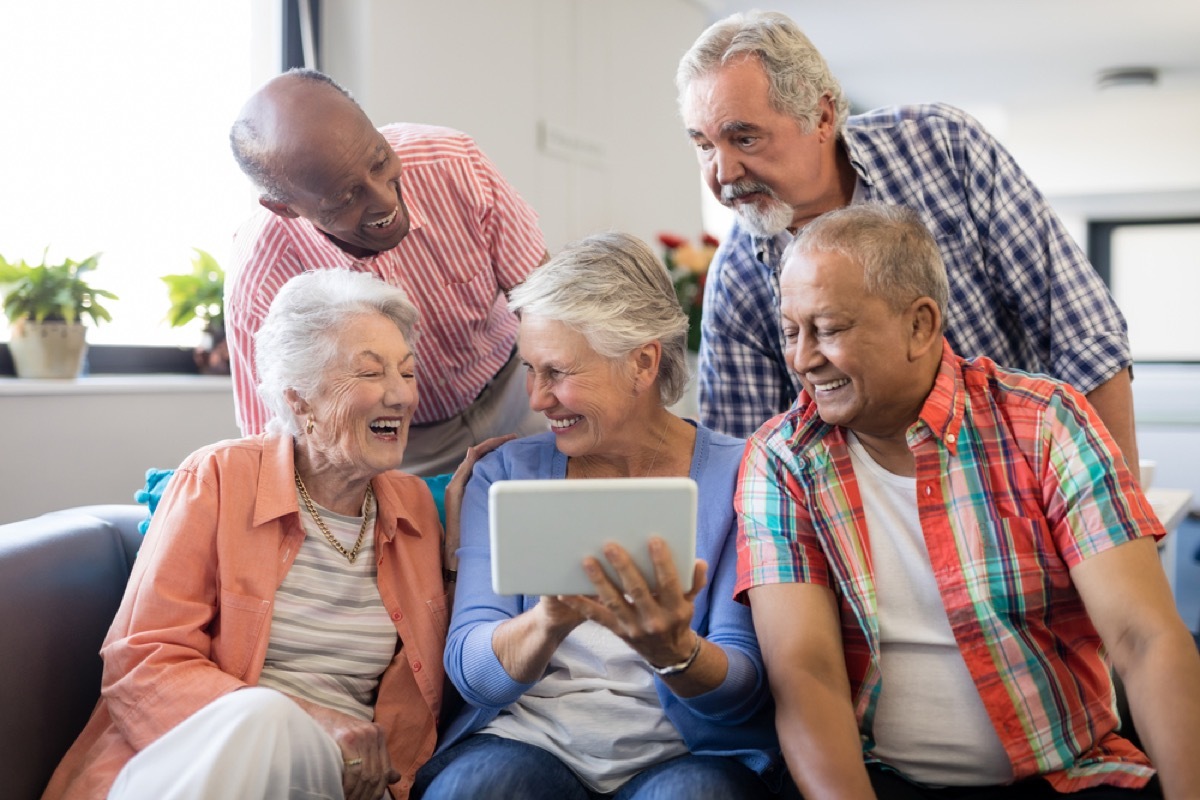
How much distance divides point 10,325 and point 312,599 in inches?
58.4

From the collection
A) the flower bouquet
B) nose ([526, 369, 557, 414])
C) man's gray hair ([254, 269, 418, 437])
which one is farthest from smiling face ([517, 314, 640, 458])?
the flower bouquet

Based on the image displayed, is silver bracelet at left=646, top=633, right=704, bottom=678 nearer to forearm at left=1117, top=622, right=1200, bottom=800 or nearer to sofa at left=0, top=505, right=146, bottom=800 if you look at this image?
forearm at left=1117, top=622, right=1200, bottom=800

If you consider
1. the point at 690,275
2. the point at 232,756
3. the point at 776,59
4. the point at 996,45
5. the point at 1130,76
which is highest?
the point at 996,45

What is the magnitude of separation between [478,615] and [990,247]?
116 centimetres

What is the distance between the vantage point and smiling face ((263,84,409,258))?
6.05 ft

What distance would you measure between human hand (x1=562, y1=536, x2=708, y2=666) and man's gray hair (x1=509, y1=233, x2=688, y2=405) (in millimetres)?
555

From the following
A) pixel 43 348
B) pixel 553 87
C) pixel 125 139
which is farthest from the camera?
pixel 553 87

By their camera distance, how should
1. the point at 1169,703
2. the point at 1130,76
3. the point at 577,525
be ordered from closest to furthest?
1. the point at 577,525
2. the point at 1169,703
3. the point at 1130,76

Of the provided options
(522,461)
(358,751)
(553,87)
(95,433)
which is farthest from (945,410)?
(553,87)

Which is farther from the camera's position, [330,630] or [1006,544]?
[330,630]

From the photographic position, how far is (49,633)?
5.60 feet

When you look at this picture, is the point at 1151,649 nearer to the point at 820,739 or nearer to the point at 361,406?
the point at 820,739

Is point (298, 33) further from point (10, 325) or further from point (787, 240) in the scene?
point (787, 240)

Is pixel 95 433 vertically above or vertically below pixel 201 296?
below
